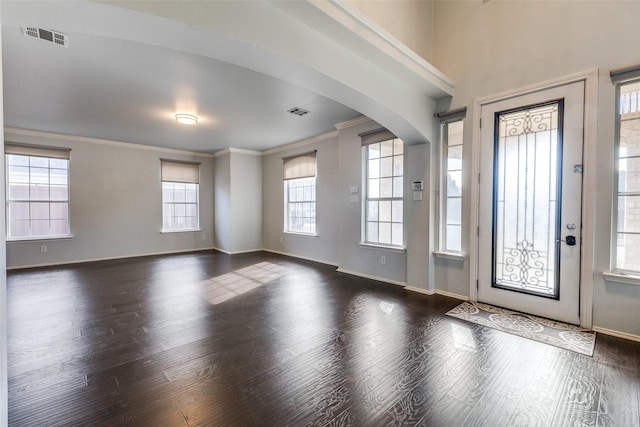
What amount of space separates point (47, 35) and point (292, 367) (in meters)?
3.56

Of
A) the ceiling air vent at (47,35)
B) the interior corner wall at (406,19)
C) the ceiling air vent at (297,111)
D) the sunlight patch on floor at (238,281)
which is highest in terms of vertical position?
the interior corner wall at (406,19)

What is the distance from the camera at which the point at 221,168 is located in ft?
25.3

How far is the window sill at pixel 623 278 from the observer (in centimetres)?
253

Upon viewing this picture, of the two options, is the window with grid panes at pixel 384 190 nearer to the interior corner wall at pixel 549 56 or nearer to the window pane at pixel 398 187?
the window pane at pixel 398 187

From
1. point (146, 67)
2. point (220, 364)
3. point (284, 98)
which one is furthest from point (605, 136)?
point (146, 67)

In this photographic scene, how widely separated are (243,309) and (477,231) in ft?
9.91

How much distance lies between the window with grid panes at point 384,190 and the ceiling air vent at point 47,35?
383cm

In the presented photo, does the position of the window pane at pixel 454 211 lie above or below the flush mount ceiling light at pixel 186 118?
below

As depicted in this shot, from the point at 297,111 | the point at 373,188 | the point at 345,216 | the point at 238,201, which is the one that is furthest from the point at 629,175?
the point at 238,201

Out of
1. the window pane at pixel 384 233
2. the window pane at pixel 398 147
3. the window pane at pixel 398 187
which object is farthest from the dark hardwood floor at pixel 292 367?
the window pane at pixel 398 147

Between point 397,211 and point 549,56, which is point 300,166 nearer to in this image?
point 397,211

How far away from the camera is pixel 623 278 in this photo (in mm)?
2582

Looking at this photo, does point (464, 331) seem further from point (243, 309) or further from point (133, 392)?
point (133, 392)

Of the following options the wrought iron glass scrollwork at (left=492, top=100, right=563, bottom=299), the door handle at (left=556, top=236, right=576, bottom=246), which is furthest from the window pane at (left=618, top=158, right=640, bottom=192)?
the door handle at (left=556, top=236, right=576, bottom=246)
